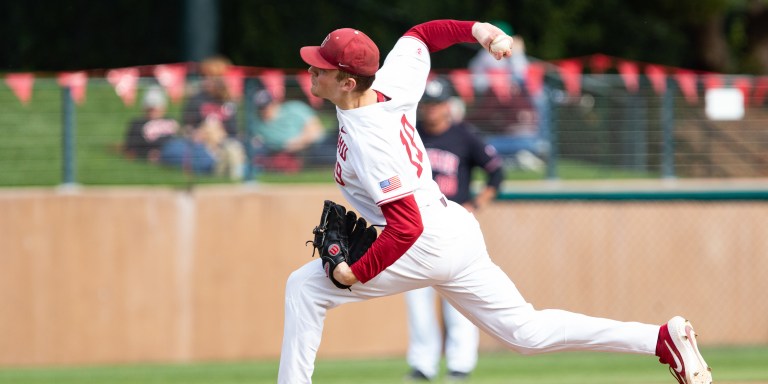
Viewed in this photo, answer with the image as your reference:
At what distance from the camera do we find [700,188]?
14.1 m

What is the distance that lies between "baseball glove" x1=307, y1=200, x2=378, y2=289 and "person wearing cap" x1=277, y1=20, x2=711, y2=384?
1.7 inches

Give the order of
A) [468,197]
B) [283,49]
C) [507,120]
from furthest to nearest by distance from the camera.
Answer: [283,49], [507,120], [468,197]

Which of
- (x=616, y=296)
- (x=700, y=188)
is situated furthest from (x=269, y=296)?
(x=700, y=188)

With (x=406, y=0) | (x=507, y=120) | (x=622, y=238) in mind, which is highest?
(x=406, y=0)

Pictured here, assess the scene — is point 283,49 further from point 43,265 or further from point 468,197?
point 468,197

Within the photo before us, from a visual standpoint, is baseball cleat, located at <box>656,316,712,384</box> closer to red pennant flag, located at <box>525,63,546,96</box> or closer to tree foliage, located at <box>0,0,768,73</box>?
red pennant flag, located at <box>525,63,546,96</box>

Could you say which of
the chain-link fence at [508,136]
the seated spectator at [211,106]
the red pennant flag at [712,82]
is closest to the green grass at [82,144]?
the chain-link fence at [508,136]

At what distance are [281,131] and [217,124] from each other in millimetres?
621

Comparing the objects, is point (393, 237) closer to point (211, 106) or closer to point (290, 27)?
point (211, 106)

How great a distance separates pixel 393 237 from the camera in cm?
670

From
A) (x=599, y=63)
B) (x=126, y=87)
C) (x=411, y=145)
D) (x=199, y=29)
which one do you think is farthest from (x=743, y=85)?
(x=411, y=145)

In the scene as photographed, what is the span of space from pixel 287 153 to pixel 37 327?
114 inches

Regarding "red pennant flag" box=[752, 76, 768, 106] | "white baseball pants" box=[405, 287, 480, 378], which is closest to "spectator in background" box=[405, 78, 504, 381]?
"white baseball pants" box=[405, 287, 480, 378]

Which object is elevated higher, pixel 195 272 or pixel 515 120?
pixel 515 120
